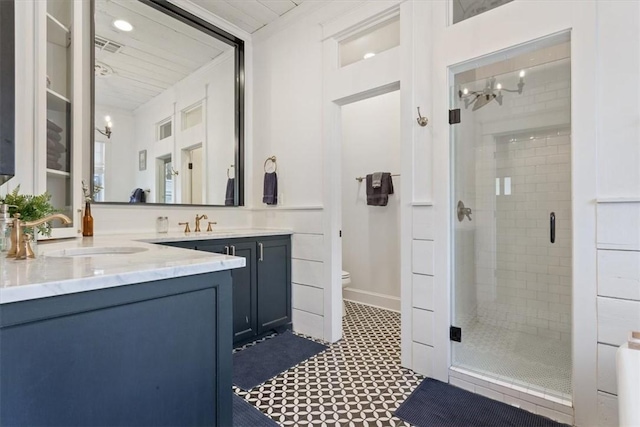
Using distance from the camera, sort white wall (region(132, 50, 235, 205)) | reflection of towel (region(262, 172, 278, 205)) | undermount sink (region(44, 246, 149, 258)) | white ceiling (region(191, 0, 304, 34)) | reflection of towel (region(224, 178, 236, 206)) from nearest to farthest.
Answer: undermount sink (region(44, 246, 149, 258)), white wall (region(132, 50, 235, 205)), white ceiling (region(191, 0, 304, 34)), reflection of towel (region(262, 172, 278, 205)), reflection of towel (region(224, 178, 236, 206))

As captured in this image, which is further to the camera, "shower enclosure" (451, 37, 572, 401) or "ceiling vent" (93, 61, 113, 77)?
"ceiling vent" (93, 61, 113, 77)

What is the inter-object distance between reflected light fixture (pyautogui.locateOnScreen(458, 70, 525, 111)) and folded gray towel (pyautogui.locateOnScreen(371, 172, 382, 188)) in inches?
51.6

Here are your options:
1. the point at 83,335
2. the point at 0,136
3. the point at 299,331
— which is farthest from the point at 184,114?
the point at 83,335

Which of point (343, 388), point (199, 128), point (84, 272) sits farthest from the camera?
point (199, 128)

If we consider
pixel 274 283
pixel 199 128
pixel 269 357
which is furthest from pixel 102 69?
pixel 269 357

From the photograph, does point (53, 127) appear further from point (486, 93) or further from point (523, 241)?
point (523, 241)

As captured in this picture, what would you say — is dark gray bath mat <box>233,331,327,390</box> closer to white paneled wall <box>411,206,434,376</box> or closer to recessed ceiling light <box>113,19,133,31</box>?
white paneled wall <box>411,206,434,376</box>

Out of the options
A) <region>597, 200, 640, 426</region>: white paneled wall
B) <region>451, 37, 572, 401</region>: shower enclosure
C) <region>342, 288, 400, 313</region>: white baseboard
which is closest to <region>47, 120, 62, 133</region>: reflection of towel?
<region>451, 37, 572, 401</region>: shower enclosure

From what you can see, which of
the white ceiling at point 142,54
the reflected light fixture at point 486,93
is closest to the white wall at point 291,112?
the white ceiling at point 142,54

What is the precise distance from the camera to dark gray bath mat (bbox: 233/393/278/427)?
1.57 meters

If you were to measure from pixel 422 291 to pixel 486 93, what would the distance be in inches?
56.3

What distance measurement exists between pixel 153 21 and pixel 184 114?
29.6 inches

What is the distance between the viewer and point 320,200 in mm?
2664

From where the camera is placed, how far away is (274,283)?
272 cm
